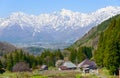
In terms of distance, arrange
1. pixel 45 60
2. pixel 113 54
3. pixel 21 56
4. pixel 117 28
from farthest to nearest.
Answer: pixel 45 60, pixel 21 56, pixel 117 28, pixel 113 54

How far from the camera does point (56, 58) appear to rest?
165 meters

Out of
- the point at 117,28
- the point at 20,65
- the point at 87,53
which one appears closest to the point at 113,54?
the point at 117,28

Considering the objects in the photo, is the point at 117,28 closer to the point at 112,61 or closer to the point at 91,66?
the point at 112,61

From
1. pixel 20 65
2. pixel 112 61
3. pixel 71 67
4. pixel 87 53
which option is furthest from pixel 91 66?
pixel 112 61

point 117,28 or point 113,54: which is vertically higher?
point 117,28

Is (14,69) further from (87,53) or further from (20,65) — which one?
(87,53)

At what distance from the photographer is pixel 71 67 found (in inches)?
5399

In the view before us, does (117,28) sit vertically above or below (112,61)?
above

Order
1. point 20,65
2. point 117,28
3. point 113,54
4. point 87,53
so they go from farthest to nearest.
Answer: point 87,53 → point 20,65 → point 117,28 → point 113,54

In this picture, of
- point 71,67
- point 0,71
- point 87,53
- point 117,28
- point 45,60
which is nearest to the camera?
point 117,28

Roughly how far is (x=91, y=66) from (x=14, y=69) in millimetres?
26286

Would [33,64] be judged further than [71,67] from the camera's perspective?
Yes

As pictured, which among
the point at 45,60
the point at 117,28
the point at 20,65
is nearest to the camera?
the point at 117,28

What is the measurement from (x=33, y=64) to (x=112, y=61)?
81.9 metres
